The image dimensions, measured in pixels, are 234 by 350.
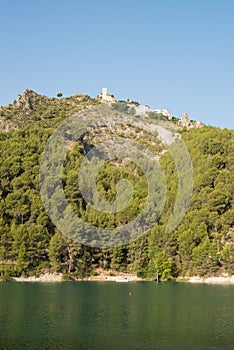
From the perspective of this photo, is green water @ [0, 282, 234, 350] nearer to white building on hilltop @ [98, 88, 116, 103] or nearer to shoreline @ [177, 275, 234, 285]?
shoreline @ [177, 275, 234, 285]

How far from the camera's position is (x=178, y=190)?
104 metres

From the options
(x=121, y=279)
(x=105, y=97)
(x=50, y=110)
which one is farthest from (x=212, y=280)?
(x=105, y=97)

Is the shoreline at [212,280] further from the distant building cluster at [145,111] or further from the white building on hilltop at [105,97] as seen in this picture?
the white building on hilltop at [105,97]

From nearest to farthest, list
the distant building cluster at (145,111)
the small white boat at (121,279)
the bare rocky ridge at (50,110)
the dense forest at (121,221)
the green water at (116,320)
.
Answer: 1. the green water at (116,320)
2. the small white boat at (121,279)
3. the dense forest at (121,221)
4. the bare rocky ridge at (50,110)
5. the distant building cluster at (145,111)

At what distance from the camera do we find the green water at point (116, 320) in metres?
32.9

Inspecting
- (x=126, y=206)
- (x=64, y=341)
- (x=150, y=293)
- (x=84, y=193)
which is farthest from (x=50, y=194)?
(x=64, y=341)

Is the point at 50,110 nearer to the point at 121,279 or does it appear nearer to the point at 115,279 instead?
the point at 115,279

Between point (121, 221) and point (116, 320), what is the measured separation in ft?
197

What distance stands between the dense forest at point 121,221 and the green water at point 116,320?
85.4 feet

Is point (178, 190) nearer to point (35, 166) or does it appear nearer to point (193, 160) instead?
point (193, 160)

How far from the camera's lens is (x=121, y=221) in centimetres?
10162

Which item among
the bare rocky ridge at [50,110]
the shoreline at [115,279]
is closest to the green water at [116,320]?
the shoreline at [115,279]

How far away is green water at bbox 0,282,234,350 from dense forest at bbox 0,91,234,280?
2603 centimetres

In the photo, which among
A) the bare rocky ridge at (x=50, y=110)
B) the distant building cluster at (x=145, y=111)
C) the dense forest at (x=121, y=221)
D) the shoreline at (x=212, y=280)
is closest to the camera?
the shoreline at (x=212, y=280)
